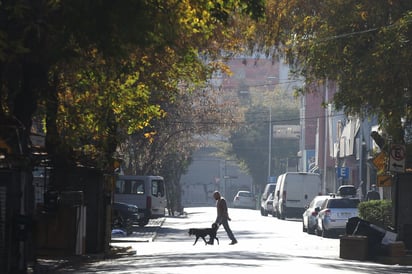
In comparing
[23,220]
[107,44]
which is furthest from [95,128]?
[107,44]

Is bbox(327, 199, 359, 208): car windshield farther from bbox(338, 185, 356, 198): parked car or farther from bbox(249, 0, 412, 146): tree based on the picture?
bbox(249, 0, 412, 146): tree

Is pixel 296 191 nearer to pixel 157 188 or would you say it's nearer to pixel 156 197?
pixel 157 188

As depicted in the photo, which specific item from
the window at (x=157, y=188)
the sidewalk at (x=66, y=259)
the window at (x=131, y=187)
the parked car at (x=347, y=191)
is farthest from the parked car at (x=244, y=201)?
the sidewalk at (x=66, y=259)

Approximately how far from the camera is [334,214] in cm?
4134

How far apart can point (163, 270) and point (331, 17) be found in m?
9.26

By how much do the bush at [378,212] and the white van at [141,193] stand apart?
15.4m

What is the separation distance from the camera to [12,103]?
853 inches

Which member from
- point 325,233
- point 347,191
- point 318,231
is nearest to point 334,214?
point 325,233

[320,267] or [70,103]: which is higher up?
[70,103]

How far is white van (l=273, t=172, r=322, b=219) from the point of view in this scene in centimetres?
6184

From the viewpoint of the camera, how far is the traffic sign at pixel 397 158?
90.9 feet

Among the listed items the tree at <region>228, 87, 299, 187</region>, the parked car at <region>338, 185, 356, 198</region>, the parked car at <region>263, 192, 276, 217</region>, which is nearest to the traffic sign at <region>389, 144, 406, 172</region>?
the parked car at <region>338, 185, 356, 198</region>

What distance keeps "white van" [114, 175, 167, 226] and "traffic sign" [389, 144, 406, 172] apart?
2227 centimetres

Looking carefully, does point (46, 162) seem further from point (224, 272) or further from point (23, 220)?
point (224, 272)
